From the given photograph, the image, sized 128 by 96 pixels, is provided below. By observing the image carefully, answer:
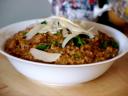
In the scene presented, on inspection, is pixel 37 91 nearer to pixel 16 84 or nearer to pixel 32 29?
pixel 16 84

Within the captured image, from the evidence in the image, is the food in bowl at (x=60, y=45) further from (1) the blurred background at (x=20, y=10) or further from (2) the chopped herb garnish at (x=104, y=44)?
(1) the blurred background at (x=20, y=10)

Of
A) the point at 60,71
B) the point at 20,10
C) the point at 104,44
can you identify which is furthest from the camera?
the point at 20,10

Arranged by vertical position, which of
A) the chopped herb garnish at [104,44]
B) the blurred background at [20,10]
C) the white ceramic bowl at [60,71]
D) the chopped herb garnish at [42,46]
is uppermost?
the blurred background at [20,10]

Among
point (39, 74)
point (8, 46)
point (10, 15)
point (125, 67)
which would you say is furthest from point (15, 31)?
point (10, 15)

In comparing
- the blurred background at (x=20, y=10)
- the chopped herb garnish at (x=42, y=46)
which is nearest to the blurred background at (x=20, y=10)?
the blurred background at (x=20, y=10)

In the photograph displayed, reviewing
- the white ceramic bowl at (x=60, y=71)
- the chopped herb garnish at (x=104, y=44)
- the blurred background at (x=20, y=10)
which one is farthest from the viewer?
the blurred background at (x=20, y=10)

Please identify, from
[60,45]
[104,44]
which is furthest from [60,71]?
[104,44]

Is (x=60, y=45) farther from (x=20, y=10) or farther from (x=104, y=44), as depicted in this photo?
(x=20, y=10)

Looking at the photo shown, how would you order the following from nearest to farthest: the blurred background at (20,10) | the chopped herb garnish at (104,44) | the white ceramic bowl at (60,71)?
1. the white ceramic bowl at (60,71)
2. the chopped herb garnish at (104,44)
3. the blurred background at (20,10)

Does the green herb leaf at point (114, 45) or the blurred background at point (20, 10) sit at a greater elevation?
the blurred background at point (20, 10)
